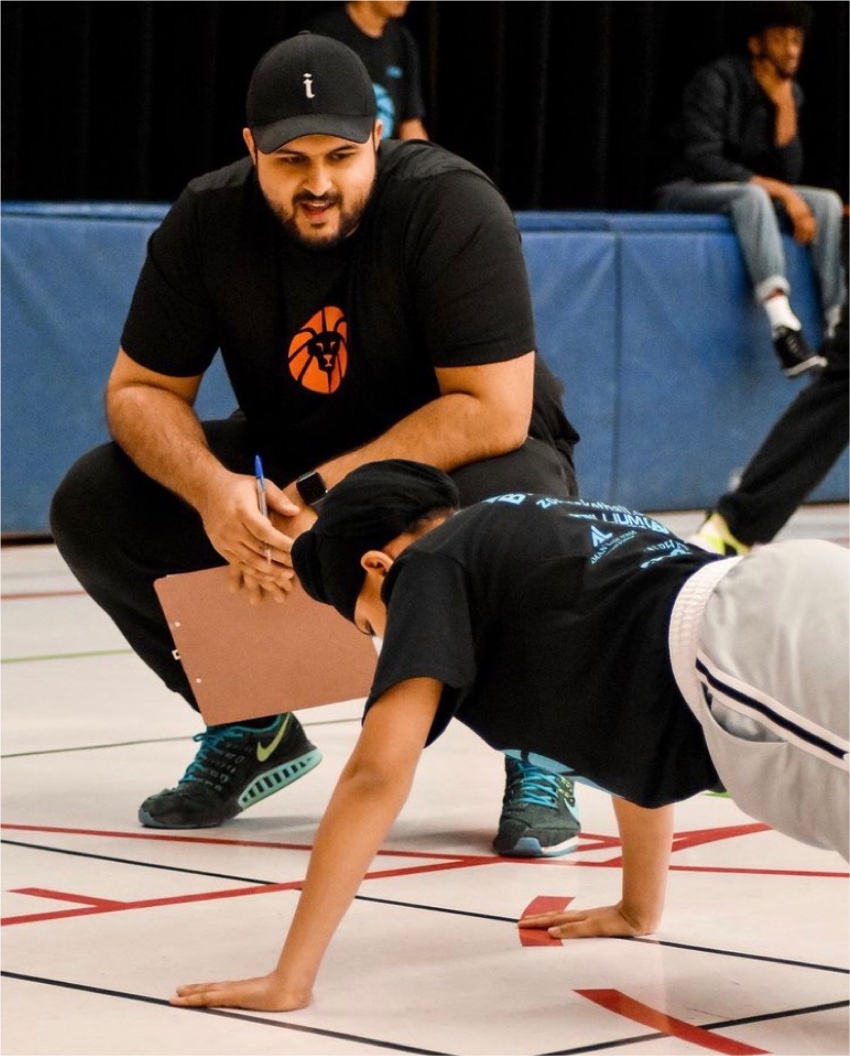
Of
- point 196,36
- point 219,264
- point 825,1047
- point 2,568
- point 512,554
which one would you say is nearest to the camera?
point 825,1047

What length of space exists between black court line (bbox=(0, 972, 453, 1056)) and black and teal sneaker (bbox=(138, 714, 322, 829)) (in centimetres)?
61

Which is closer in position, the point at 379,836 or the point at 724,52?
the point at 379,836

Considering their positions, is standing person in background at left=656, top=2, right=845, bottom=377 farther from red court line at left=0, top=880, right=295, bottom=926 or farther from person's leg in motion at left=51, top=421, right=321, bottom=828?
red court line at left=0, top=880, right=295, bottom=926

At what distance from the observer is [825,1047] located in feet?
4.84

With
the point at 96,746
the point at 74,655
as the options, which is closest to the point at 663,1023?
the point at 96,746

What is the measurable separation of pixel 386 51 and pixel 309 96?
3.16 meters

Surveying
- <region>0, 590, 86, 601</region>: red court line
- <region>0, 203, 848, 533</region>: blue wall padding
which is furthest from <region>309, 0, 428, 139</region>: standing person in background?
<region>0, 590, 86, 601</region>: red court line

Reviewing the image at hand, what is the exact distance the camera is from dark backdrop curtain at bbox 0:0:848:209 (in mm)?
5293

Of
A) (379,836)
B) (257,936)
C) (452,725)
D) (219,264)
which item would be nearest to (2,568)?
(452,725)

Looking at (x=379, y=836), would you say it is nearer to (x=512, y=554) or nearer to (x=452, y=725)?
(x=512, y=554)

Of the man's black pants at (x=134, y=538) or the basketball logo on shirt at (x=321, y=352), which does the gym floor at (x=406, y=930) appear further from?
the basketball logo on shirt at (x=321, y=352)

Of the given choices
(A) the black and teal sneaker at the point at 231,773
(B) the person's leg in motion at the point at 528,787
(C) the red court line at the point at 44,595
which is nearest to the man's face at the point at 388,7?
(C) the red court line at the point at 44,595

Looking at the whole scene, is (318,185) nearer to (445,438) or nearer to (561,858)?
(445,438)

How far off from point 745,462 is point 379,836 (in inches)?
170
